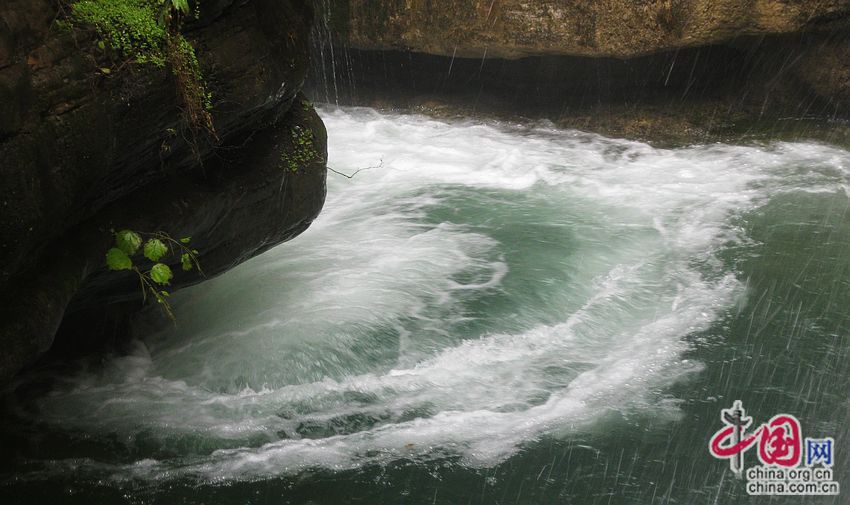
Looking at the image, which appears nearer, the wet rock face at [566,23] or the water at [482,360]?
the water at [482,360]

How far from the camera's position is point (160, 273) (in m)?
4.83

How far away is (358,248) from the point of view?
26.0 feet

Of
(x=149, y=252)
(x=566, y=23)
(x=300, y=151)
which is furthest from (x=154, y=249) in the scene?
(x=566, y=23)

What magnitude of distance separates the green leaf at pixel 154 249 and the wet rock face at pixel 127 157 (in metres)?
0.20

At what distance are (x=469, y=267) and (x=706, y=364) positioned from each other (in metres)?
2.40

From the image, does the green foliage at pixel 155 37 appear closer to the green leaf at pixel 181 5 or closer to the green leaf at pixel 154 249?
the green leaf at pixel 181 5

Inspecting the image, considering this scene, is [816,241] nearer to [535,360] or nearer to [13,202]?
[535,360]

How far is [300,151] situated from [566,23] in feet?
18.9

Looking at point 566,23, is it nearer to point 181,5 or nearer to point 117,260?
point 181,5

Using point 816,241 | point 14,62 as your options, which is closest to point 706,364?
point 816,241

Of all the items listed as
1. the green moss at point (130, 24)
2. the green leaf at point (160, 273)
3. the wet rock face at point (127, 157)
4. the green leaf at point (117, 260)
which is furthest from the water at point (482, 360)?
the green moss at point (130, 24)

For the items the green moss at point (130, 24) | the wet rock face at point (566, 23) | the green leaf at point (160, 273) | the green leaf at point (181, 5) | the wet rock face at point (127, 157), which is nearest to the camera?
the wet rock face at point (127, 157)

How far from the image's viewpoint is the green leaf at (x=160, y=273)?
15.7 feet

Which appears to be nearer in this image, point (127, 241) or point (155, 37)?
point (155, 37)
